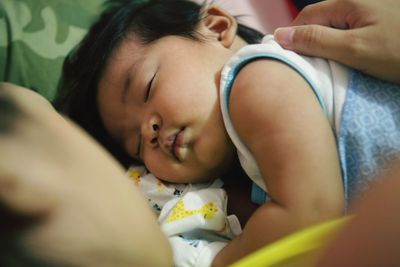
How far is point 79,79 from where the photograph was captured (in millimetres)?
908

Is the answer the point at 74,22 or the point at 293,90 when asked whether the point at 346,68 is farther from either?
the point at 74,22

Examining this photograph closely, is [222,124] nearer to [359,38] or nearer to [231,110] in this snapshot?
[231,110]

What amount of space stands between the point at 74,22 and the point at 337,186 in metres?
0.64

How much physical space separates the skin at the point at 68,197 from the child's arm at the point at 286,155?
223 mm

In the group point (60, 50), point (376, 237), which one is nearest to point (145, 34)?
point (60, 50)

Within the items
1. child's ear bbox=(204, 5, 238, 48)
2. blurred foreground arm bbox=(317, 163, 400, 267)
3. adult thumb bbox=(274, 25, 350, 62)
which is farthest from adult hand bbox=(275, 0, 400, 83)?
blurred foreground arm bbox=(317, 163, 400, 267)

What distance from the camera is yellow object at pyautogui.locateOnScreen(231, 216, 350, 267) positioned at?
1.44 ft

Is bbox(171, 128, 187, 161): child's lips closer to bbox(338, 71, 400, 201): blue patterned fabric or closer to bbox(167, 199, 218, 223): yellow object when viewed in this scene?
bbox(167, 199, 218, 223): yellow object

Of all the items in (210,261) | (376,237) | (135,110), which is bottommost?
(210,261)

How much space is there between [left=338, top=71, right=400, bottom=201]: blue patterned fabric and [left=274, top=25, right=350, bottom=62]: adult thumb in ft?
0.26

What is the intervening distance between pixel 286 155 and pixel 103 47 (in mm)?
427

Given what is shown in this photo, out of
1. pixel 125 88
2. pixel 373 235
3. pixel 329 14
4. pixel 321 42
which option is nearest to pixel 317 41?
pixel 321 42

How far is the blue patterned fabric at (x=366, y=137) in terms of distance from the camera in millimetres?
660

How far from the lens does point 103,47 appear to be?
2.90ft
